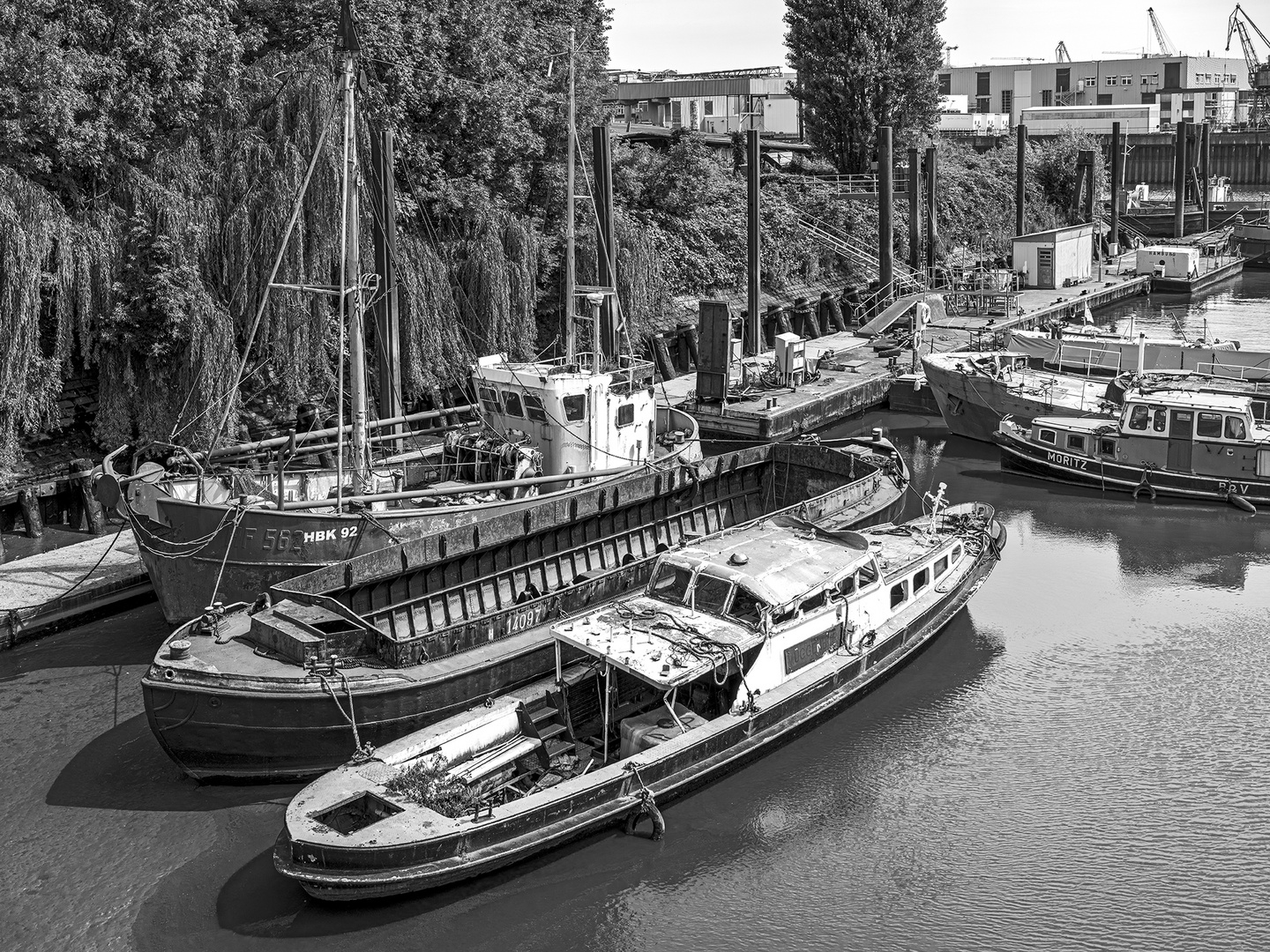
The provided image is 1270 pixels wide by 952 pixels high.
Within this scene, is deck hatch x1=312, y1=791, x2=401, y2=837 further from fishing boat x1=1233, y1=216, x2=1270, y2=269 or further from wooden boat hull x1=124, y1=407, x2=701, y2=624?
fishing boat x1=1233, y1=216, x2=1270, y2=269

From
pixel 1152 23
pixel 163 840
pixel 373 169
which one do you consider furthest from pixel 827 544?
pixel 1152 23

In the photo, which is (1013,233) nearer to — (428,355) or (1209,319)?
(1209,319)

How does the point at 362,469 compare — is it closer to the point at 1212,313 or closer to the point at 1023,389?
the point at 1023,389

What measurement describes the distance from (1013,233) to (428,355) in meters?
46.4

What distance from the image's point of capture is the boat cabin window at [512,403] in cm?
2319

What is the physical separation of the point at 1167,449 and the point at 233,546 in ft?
66.0

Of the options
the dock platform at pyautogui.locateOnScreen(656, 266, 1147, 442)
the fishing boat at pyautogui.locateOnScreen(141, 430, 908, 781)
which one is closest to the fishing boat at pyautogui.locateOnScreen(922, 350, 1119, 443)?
the dock platform at pyautogui.locateOnScreen(656, 266, 1147, 442)

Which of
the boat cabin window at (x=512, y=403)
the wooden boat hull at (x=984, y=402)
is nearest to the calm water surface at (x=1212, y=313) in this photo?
the wooden boat hull at (x=984, y=402)

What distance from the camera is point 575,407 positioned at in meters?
22.9

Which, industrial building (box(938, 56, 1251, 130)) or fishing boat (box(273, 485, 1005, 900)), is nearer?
fishing boat (box(273, 485, 1005, 900))

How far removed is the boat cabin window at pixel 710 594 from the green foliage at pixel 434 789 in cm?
408

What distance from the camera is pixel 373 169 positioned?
84.9 feet

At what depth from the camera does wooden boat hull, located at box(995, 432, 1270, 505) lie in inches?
1079

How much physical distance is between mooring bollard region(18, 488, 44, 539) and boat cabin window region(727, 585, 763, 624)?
1496cm
